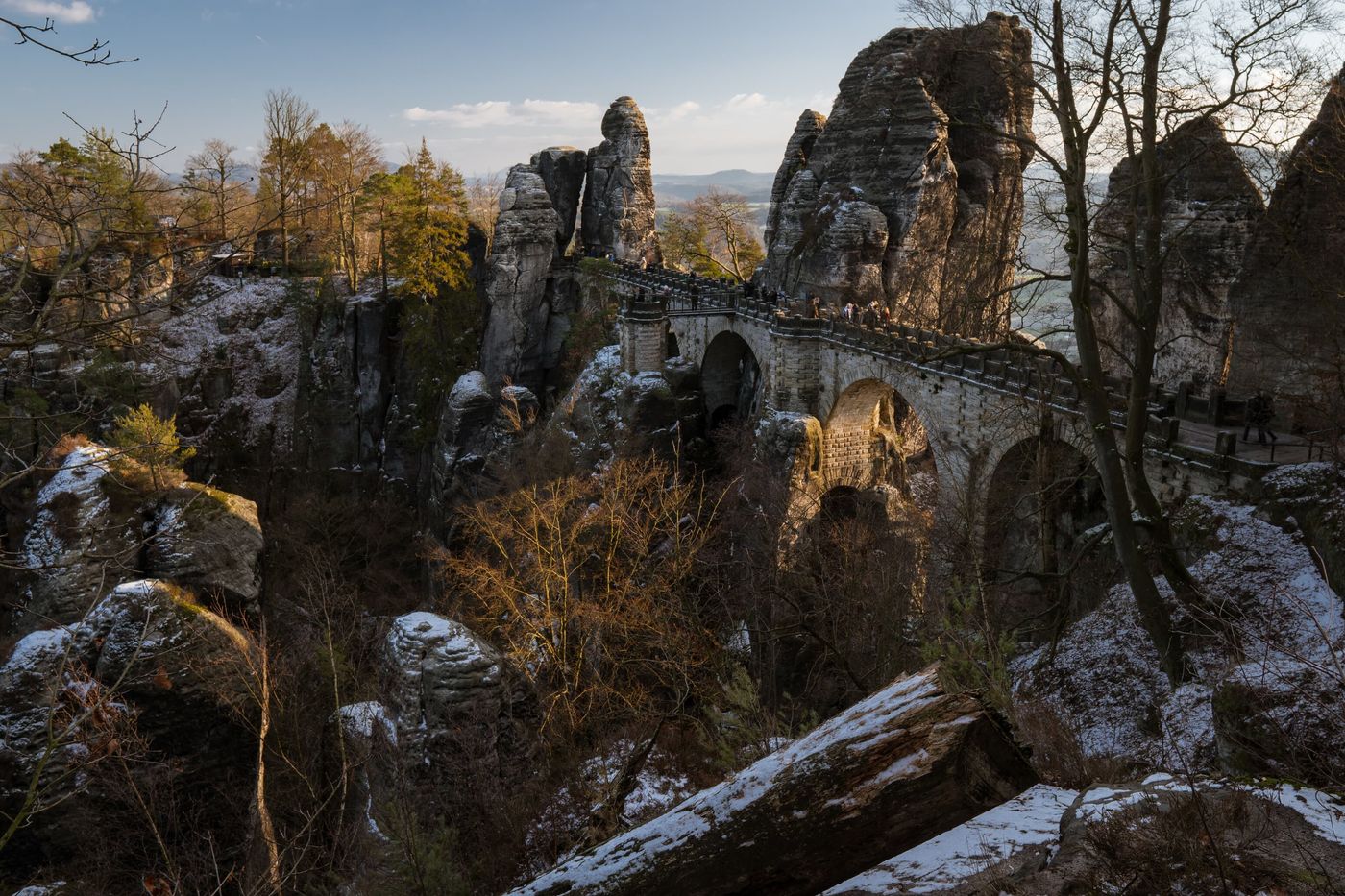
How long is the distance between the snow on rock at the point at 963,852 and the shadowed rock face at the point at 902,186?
23.9 metres

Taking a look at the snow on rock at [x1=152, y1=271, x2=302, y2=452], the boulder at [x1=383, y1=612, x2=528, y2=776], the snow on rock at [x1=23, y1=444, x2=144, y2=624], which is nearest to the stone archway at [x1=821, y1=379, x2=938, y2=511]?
the boulder at [x1=383, y1=612, x2=528, y2=776]

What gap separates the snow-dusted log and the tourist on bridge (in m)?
12.8

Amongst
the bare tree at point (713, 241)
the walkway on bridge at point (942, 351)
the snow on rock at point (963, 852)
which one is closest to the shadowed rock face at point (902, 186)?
the walkway on bridge at point (942, 351)

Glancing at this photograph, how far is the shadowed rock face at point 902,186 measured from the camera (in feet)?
94.4

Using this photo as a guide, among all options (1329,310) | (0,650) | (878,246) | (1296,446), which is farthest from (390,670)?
(878,246)

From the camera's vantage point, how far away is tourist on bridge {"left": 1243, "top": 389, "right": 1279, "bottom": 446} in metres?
14.0

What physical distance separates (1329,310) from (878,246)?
628 inches

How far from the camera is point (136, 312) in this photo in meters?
3.70

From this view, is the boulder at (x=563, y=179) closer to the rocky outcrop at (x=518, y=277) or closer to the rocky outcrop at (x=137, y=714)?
the rocky outcrop at (x=518, y=277)

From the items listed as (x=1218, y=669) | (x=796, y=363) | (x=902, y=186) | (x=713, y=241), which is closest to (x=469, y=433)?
(x=796, y=363)

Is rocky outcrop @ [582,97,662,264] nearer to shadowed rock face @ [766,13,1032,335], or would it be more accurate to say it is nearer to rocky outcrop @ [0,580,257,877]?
shadowed rock face @ [766,13,1032,335]

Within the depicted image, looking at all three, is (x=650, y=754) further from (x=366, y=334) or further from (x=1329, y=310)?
(x=366, y=334)

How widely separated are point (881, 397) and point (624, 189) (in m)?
22.0

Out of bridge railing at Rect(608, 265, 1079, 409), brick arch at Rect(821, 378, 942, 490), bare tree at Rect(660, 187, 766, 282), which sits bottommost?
brick arch at Rect(821, 378, 942, 490)
